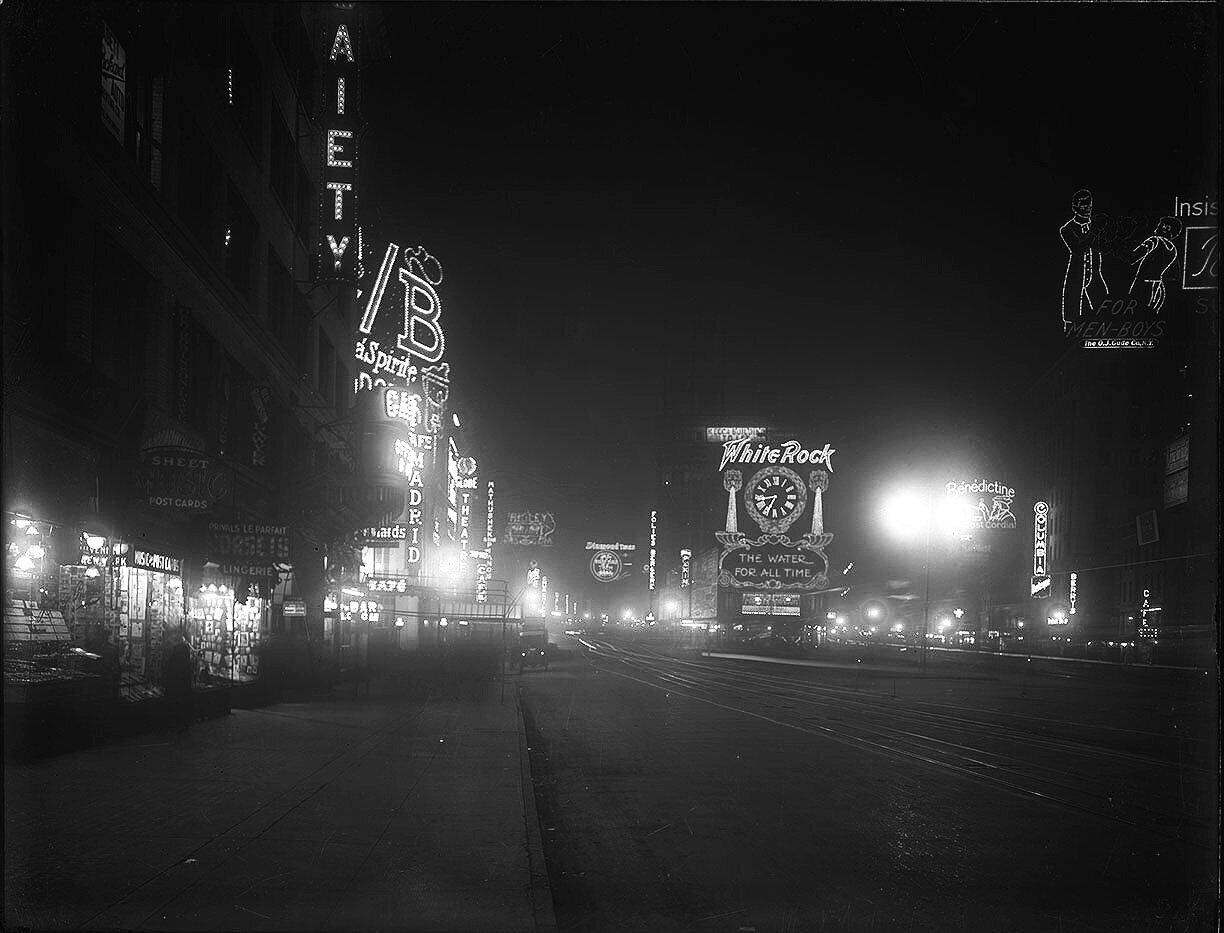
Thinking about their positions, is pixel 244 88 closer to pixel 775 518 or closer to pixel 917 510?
pixel 917 510

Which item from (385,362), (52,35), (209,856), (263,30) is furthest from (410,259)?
(209,856)

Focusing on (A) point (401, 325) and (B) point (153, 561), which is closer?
(B) point (153, 561)

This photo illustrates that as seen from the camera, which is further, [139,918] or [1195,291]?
[1195,291]

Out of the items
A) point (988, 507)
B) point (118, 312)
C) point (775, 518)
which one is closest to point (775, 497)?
point (775, 518)

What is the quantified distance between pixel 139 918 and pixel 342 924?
1.35 meters

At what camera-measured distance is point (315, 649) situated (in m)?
34.3

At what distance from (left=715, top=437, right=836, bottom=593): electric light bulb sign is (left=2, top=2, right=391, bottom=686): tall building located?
152 ft

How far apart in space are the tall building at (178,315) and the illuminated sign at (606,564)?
14091 centimetres

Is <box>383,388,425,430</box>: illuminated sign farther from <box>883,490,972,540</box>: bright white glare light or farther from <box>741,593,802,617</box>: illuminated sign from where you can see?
<box>741,593,802,617</box>: illuminated sign

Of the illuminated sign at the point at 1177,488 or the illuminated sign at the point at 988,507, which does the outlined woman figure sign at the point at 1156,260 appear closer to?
the illuminated sign at the point at 1177,488

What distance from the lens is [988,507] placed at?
79625 millimetres

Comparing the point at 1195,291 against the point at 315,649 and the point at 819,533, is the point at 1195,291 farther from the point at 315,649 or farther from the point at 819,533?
the point at 819,533

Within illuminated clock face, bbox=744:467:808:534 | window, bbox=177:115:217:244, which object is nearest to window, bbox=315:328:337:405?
window, bbox=177:115:217:244

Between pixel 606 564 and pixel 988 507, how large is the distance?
113 metres
